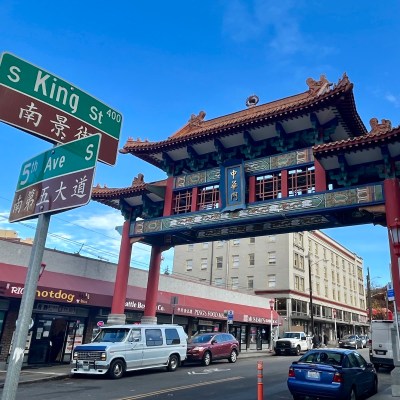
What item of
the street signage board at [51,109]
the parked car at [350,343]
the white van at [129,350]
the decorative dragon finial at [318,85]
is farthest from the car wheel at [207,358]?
the parked car at [350,343]

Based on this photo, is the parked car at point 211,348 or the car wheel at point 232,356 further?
the car wheel at point 232,356

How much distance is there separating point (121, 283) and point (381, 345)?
14933 mm

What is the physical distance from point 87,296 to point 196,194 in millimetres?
8016

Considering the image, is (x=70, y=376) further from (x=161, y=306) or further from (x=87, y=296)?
(x=161, y=306)

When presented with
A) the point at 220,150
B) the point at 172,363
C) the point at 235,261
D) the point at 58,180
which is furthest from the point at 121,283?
the point at 235,261

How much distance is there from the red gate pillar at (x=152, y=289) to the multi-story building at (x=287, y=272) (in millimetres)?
27440

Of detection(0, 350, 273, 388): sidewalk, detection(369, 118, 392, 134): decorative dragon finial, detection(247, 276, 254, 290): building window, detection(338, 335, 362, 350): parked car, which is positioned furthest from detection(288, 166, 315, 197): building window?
detection(247, 276, 254, 290): building window

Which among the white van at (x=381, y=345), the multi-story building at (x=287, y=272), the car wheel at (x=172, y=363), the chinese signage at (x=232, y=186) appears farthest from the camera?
the multi-story building at (x=287, y=272)

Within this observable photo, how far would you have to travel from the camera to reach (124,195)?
2428 centimetres

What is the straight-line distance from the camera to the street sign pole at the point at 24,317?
10.7 feet

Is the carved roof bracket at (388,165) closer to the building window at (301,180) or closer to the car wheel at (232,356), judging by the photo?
the building window at (301,180)

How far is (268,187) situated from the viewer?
2059 cm

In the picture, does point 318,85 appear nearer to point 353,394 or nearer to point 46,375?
point 353,394

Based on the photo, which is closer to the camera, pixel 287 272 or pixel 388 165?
pixel 388 165
